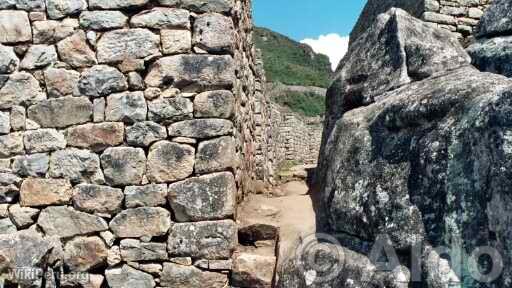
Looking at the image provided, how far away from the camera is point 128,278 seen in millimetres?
3822

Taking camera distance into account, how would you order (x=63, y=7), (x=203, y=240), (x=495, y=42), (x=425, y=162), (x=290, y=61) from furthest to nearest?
1. (x=290, y=61)
2. (x=63, y=7)
3. (x=203, y=240)
4. (x=495, y=42)
5. (x=425, y=162)

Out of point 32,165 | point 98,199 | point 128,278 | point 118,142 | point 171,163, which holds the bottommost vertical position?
point 128,278

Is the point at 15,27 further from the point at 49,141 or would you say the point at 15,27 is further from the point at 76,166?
the point at 76,166

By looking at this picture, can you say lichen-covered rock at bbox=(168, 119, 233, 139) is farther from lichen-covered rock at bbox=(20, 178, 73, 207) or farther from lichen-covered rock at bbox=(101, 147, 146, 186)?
lichen-covered rock at bbox=(20, 178, 73, 207)

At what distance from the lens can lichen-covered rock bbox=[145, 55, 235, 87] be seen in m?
3.88

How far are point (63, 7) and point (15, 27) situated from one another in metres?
0.41

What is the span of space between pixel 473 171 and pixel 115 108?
2526mm

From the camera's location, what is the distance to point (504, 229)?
2385 millimetres

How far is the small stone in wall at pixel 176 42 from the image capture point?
12.8 ft

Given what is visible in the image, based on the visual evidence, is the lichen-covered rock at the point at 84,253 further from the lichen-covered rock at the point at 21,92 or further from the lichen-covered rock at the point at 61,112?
the lichen-covered rock at the point at 21,92

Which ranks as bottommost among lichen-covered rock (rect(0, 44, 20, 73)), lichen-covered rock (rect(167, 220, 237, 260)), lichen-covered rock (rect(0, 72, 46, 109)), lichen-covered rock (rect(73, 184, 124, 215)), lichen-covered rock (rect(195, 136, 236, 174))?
lichen-covered rock (rect(167, 220, 237, 260))

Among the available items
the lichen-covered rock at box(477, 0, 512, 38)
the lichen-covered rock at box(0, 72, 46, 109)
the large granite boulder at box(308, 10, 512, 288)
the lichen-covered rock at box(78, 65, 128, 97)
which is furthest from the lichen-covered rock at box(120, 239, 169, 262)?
the lichen-covered rock at box(477, 0, 512, 38)

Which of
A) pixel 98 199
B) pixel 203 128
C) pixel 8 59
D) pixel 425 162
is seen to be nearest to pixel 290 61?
pixel 8 59

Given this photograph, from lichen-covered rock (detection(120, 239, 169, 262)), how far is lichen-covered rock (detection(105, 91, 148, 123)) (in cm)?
90
